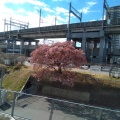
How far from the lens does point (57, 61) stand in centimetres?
1723

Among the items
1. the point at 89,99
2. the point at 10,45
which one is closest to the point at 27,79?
the point at 89,99

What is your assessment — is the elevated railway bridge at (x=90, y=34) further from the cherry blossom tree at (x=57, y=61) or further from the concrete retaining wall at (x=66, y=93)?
the concrete retaining wall at (x=66, y=93)

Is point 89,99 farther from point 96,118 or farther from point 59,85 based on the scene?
point 96,118

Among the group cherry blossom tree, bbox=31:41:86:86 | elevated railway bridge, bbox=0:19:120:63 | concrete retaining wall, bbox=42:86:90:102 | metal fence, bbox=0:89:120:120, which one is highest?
elevated railway bridge, bbox=0:19:120:63

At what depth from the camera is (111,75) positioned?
19000 mm

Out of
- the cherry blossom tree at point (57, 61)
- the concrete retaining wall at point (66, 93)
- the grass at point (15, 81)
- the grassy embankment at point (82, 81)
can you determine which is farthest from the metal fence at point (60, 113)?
the grassy embankment at point (82, 81)

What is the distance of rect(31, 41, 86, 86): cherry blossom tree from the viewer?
16797 mm

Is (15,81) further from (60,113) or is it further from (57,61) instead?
(60,113)

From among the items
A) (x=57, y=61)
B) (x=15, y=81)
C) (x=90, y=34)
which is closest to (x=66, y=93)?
(x=57, y=61)

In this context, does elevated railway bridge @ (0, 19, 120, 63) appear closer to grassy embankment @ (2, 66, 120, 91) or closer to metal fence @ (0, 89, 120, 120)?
grassy embankment @ (2, 66, 120, 91)

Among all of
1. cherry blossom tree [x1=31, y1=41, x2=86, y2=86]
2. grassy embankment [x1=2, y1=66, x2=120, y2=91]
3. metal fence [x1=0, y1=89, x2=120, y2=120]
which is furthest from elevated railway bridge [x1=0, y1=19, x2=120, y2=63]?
metal fence [x1=0, y1=89, x2=120, y2=120]

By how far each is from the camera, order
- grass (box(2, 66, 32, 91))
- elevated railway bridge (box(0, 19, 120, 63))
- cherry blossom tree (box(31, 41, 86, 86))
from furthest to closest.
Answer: elevated railway bridge (box(0, 19, 120, 63)), grass (box(2, 66, 32, 91)), cherry blossom tree (box(31, 41, 86, 86))

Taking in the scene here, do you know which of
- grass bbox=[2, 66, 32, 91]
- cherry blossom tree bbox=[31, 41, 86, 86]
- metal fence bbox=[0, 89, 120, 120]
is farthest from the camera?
grass bbox=[2, 66, 32, 91]

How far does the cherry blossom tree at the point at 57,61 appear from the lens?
16.8 meters
